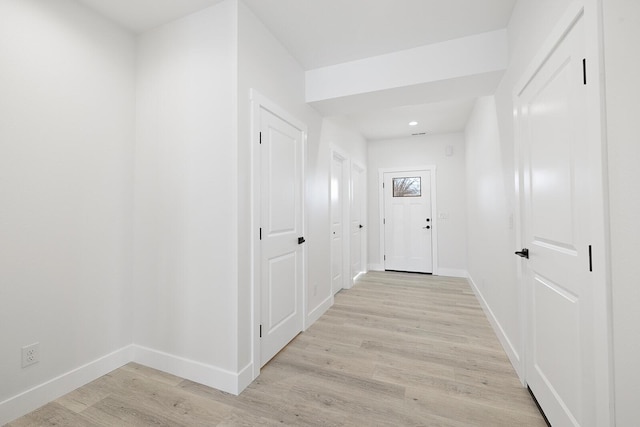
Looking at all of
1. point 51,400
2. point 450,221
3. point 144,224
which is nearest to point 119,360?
point 51,400

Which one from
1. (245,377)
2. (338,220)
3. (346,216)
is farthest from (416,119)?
(245,377)

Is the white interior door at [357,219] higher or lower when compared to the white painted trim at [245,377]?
higher

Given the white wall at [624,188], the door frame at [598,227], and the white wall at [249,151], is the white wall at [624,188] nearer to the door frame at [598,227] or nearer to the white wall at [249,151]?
the door frame at [598,227]

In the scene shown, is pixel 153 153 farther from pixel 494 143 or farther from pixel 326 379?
pixel 494 143

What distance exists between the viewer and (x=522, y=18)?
1.84 metres

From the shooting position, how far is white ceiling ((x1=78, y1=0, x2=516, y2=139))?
196 centimetres

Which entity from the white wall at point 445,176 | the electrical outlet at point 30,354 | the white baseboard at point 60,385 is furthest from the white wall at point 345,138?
the electrical outlet at point 30,354

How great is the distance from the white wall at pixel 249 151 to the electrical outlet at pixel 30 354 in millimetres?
1221

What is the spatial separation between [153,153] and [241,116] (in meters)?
0.85

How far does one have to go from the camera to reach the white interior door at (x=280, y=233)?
7.08ft

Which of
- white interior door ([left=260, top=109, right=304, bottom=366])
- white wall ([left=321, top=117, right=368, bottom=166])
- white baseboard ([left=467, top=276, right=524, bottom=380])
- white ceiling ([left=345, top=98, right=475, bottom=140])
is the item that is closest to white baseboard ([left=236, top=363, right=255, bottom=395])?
white interior door ([left=260, top=109, right=304, bottom=366])

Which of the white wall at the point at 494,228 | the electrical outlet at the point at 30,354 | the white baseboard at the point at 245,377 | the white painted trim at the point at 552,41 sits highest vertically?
the white painted trim at the point at 552,41

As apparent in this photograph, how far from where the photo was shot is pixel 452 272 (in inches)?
205

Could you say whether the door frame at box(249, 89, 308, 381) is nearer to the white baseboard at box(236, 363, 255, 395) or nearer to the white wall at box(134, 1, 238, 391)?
the white baseboard at box(236, 363, 255, 395)
